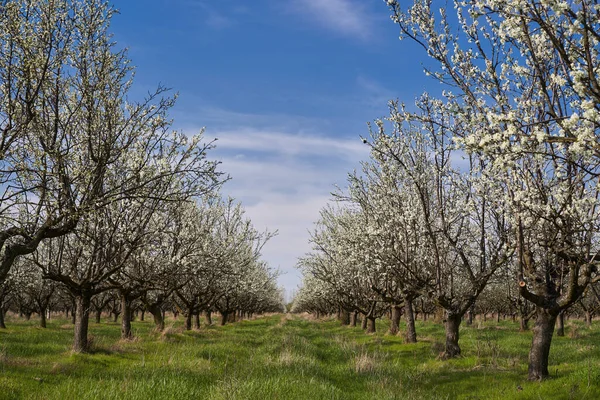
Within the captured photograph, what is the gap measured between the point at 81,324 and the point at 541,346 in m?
15.2

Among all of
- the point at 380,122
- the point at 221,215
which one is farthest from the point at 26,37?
the point at 221,215

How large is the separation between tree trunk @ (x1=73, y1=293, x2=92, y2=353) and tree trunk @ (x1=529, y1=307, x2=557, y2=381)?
14469mm

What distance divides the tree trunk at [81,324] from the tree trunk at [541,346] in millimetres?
14469

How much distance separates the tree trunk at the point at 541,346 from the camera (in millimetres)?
12157

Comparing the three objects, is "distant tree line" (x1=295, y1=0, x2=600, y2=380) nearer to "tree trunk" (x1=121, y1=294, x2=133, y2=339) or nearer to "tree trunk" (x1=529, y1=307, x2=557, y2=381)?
"tree trunk" (x1=529, y1=307, x2=557, y2=381)

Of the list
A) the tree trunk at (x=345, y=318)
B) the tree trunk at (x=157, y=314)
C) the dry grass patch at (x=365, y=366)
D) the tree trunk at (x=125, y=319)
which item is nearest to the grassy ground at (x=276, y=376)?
the dry grass patch at (x=365, y=366)

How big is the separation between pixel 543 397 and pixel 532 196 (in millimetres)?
4446

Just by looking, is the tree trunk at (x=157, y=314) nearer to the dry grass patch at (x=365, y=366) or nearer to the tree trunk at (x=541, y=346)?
the dry grass patch at (x=365, y=366)

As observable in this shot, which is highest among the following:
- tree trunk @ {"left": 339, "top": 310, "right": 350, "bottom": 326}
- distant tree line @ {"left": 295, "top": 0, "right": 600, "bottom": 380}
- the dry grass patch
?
distant tree line @ {"left": 295, "top": 0, "right": 600, "bottom": 380}

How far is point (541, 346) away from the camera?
40.3ft

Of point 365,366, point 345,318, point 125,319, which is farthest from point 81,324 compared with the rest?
point 345,318

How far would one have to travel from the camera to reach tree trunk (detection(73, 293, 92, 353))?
55.1 feet

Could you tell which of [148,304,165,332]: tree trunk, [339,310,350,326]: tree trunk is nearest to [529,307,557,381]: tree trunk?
[148,304,165,332]: tree trunk

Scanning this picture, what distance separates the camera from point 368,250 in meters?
20.0
